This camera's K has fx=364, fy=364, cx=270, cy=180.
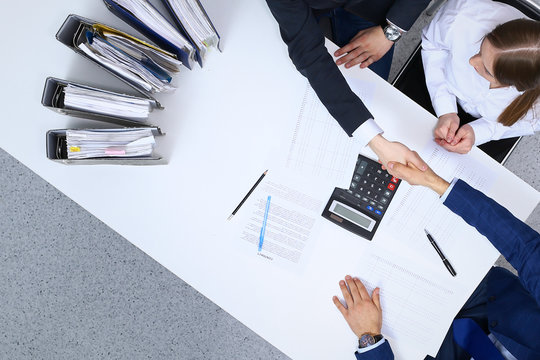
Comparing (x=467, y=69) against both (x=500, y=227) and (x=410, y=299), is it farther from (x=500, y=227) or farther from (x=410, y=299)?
(x=410, y=299)

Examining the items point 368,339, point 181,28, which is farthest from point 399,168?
point 181,28

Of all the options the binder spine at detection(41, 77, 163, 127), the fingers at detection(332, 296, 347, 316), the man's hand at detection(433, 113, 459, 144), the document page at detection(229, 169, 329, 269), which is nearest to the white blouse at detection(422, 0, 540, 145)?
the man's hand at detection(433, 113, 459, 144)

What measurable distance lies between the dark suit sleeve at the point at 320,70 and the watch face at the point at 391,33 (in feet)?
1.05

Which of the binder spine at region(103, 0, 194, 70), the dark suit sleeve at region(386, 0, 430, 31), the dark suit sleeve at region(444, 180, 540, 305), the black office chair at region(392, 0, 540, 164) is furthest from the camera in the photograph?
the black office chair at region(392, 0, 540, 164)

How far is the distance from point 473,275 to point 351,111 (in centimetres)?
58

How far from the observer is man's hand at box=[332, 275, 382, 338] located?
38.7 inches

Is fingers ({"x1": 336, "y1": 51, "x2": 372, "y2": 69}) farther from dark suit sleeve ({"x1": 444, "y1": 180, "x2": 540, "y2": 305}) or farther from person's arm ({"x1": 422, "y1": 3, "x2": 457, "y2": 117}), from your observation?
dark suit sleeve ({"x1": 444, "y1": 180, "x2": 540, "y2": 305})

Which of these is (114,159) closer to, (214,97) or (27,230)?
(214,97)

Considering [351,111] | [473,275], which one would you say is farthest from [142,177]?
[473,275]

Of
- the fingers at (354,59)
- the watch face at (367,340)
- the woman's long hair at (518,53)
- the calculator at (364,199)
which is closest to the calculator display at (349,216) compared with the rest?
the calculator at (364,199)

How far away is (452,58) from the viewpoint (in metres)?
1.08

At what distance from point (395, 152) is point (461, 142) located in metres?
0.20

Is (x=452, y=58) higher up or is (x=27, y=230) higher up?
(x=452, y=58)

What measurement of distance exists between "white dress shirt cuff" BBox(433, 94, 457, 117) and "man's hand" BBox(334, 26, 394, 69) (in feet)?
0.77
